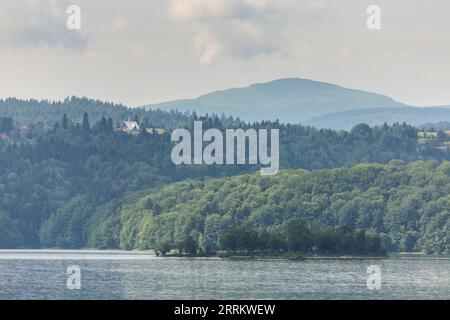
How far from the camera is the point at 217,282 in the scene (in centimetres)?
13762

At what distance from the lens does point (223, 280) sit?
462ft

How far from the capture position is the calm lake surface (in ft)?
397

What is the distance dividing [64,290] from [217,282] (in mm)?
19203

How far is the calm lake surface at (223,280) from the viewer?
121 m
